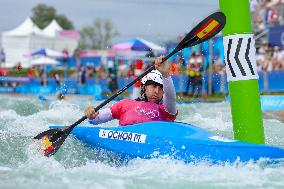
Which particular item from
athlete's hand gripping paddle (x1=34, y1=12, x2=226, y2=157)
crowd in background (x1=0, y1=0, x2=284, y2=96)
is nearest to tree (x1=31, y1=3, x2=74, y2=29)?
crowd in background (x1=0, y1=0, x2=284, y2=96)

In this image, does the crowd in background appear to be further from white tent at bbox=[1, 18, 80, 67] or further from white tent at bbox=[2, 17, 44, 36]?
white tent at bbox=[2, 17, 44, 36]

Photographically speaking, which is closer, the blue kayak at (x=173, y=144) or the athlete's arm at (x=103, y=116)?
the blue kayak at (x=173, y=144)

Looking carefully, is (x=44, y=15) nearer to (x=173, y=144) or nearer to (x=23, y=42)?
(x=23, y=42)

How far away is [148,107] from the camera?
6574mm

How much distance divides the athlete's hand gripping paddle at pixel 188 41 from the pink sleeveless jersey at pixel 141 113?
0.86 feet

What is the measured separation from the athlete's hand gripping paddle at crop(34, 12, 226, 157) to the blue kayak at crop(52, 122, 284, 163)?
1.21 ft

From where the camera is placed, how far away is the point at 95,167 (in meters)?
5.80

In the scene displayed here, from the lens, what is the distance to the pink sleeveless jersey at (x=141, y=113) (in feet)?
21.4

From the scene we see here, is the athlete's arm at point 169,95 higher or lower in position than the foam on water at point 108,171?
higher

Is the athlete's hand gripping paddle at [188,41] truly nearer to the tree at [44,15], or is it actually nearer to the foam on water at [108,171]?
the foam on water at [108,171]

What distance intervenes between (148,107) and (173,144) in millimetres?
819

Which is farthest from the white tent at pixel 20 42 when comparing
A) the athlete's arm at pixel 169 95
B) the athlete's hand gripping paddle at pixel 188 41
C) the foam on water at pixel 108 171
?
the athlete's arm at pixel 169 95

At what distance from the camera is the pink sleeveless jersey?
6.54 meters

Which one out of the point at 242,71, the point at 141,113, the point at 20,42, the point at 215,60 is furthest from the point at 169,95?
the point at 20,42
